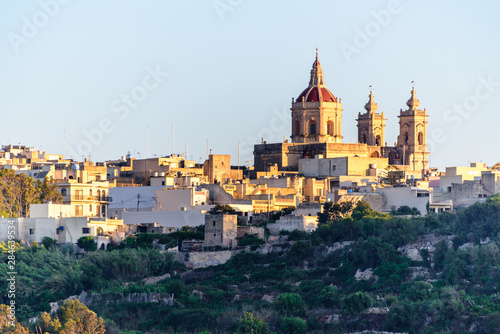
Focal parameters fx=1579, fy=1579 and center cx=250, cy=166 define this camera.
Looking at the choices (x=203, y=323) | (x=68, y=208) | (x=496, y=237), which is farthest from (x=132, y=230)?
(x=496, y=237)

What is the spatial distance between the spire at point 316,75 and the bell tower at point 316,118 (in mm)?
1213

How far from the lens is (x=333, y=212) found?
2638 inches

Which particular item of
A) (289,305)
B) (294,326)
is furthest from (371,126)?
(294,326)

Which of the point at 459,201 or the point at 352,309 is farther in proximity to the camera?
the point at 459,201

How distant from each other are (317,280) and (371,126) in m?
30.5

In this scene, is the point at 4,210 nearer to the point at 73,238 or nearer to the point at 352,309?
the point at 73,238

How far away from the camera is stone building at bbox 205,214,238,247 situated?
210ft

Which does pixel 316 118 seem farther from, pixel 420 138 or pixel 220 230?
pixel 220 230

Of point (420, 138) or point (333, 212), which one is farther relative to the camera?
point (420, 138)

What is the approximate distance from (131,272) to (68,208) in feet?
24.5

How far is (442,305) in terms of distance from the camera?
5512cm

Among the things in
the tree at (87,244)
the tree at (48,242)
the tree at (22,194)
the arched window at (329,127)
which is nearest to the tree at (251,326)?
the tree at (87,244)

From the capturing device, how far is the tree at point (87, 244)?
2527 inches

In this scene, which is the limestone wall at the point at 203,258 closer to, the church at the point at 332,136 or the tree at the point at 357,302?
the tree at the point at 357,302
